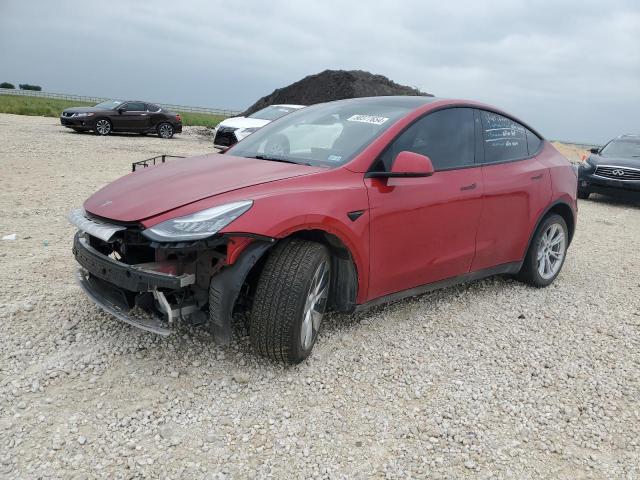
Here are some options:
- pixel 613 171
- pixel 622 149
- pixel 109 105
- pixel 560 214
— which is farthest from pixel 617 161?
pixel 109 105

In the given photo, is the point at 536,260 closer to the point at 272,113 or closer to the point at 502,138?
the point at 502,138

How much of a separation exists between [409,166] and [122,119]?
690 inches

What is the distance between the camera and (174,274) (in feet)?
9.35

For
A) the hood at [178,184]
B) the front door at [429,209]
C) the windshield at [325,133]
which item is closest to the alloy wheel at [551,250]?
the front door at [429,209]

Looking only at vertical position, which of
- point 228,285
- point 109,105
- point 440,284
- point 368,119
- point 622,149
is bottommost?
point 440,284

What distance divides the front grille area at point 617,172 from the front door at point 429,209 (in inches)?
346

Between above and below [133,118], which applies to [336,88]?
above

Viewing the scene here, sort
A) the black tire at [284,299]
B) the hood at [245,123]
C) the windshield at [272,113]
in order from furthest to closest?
the windshield at [272,113] → the hood at [245,123] → the black tire at [284,299]

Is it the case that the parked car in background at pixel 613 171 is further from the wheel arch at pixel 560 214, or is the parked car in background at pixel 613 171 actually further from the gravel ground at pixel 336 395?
the gravel ground at pixel 336 395

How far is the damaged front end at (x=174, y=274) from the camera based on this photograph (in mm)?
2762

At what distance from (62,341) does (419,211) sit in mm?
2374

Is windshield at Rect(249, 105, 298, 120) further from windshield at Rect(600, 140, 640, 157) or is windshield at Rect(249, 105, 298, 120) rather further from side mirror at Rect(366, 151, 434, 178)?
side mirror at Rect(366, 151, 434, 178)

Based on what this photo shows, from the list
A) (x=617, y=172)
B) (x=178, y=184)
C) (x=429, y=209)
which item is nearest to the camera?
(x=178, y=184)

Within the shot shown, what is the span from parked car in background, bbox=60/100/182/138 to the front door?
16.5m
